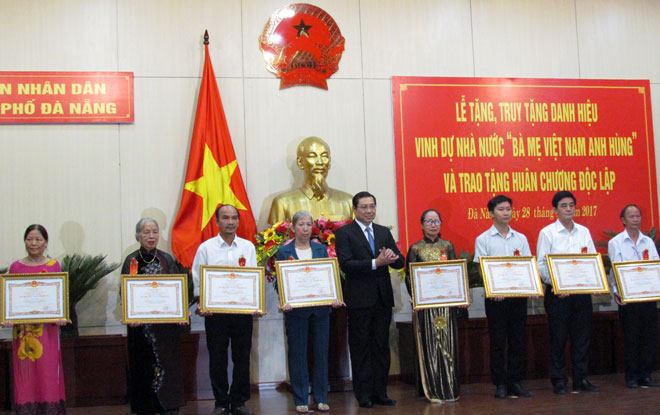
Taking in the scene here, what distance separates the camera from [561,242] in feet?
17.1

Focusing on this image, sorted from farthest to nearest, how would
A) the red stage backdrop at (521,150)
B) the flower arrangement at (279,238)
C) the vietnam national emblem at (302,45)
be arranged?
the red stage backdrop at (521,150) < the vietnam national emblem at (302,45) < the flower arrangement at (279,238)

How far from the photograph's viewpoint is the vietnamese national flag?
605 centimetres

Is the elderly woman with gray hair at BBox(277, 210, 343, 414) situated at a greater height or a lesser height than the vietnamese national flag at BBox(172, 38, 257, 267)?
lesser

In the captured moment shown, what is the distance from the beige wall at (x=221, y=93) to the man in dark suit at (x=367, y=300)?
1.49 metres

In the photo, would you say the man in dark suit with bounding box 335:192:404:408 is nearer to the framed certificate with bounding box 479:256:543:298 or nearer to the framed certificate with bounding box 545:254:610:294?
the framed certificate with bounding box 479:256:543:298

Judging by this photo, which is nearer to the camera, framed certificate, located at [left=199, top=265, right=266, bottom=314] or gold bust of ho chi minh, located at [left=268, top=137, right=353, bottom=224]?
framed certificate, located at [left=199, top=265, right=266, bottom=314]

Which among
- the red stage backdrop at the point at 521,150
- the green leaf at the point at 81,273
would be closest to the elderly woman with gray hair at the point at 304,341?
the green leaf at the point at 81,273

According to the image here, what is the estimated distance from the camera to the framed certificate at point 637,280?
17.1ft

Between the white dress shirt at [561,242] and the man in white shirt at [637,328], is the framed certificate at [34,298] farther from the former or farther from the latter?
the man in white shirt at [637,328]

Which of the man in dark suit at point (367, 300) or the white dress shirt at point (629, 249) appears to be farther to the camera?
the white dress shirt at point (629, 249)

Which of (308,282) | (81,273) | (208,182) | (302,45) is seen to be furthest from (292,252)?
(302,45)

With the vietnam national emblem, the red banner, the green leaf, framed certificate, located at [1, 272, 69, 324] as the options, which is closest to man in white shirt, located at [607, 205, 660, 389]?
the vietnam national emblem

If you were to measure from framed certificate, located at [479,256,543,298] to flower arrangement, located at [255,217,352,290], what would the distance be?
4.17ft

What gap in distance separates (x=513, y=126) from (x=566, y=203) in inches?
73.3
